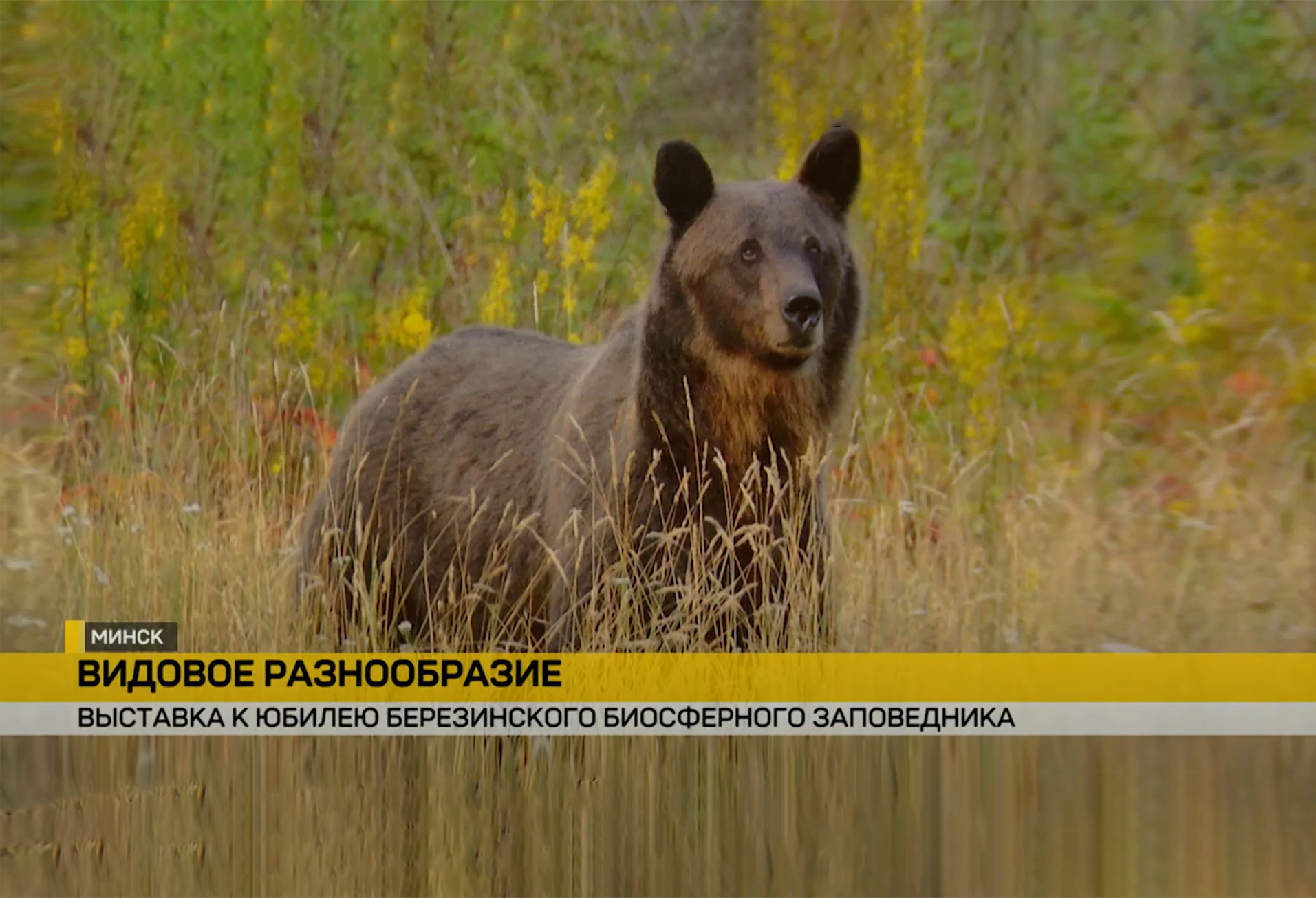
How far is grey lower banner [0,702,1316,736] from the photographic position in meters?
5.88

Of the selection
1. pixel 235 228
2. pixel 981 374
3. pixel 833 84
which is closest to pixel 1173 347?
pixel 981 374

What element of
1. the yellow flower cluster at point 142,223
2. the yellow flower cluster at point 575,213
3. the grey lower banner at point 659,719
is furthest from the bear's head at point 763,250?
the yellow flower cluster at point 142,223

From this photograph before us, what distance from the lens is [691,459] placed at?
20.6 feet

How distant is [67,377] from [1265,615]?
4225mm

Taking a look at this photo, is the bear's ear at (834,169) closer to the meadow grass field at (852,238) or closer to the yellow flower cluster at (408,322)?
the meadow grass field at (852,238)

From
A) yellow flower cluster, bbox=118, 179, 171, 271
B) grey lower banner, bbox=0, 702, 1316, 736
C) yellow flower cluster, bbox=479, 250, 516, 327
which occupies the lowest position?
grey lower banner, bbox=0, 702, 1316, 736

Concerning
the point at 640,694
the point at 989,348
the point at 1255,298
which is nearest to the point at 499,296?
the point at 989,348

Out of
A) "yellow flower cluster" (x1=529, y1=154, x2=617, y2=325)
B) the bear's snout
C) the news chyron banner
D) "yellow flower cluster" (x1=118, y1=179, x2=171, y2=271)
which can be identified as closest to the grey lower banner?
the news chyron banner

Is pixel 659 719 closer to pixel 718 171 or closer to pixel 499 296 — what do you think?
pixel 499 296

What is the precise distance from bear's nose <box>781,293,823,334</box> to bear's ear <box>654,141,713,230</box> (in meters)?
0.54

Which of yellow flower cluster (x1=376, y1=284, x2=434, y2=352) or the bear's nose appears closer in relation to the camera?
the bear's nose

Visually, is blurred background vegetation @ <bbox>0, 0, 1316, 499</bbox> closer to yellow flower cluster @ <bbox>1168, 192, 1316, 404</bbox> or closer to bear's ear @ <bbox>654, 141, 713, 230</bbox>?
yellow flower cluster @ <bbox>1168, 192, 1316, 404</bbox>

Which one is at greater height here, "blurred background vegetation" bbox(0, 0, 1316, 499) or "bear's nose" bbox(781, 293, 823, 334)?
"blurred background vegetation" bbox(0, 0, 1316, 499)

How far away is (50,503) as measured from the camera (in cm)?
653
